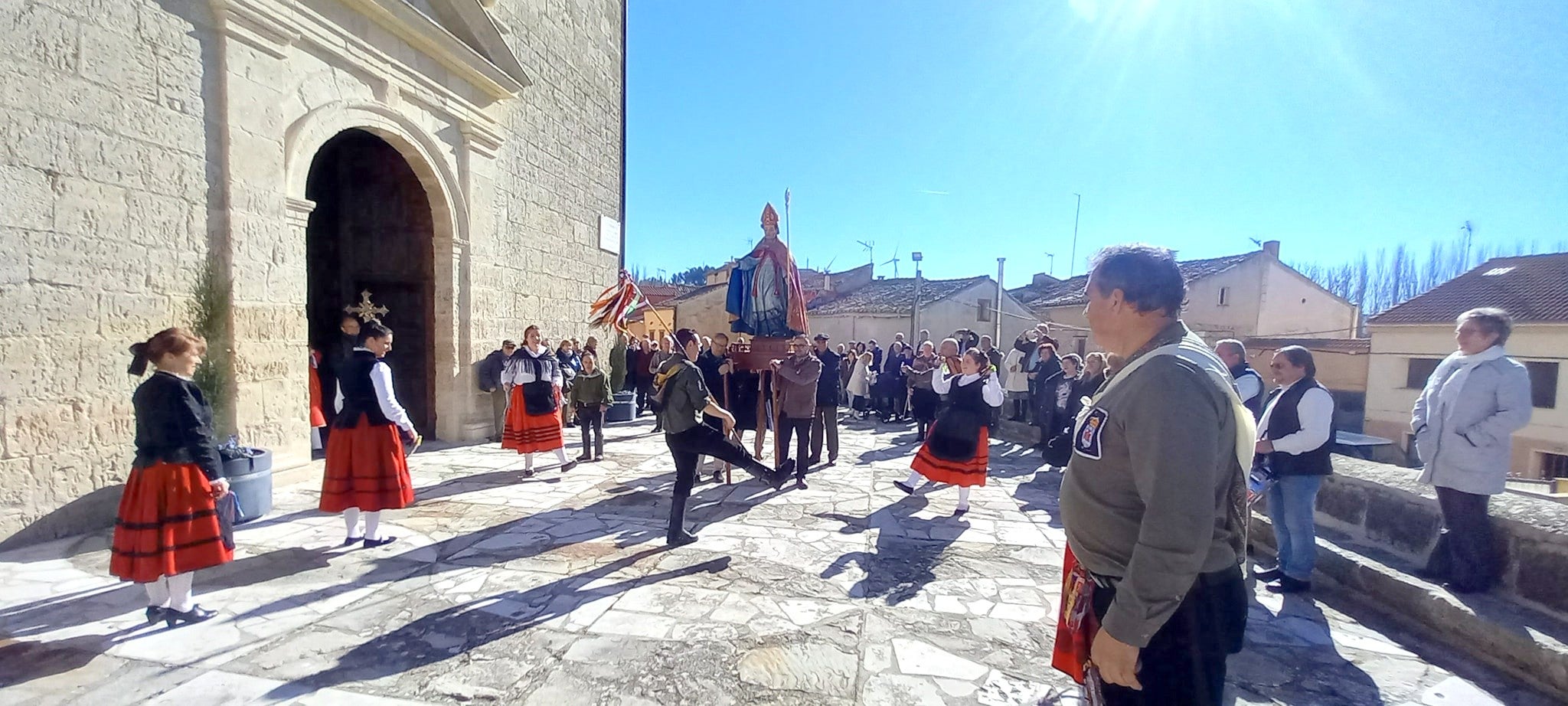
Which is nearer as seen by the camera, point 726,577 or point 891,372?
point 726,577

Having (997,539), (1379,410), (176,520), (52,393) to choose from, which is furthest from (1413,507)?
(1379,410)

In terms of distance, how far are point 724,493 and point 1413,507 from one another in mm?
5204

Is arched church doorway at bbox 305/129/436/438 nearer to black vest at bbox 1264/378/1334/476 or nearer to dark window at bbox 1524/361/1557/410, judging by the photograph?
black vest at bbox 1264/378/1334/476

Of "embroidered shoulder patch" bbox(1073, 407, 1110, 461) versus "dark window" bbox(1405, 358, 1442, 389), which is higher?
"embroidered shoulder patch" bbox(1073, 407, 1110, 461)

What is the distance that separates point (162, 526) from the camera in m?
3.19

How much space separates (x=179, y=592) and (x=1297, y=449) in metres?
6.36

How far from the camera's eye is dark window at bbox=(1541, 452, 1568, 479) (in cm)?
1499

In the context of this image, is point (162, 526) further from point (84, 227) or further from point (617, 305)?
point (617, 305)

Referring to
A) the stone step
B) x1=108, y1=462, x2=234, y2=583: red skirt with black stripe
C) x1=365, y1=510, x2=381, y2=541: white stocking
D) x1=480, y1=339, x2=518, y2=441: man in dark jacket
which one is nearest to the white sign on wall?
x1=480, y1=339, x2=518, y2=441: man in dark jacket

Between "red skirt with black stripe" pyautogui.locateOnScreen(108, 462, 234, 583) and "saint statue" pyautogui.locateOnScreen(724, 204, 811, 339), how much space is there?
4589mm

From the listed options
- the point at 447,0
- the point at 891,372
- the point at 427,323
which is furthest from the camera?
the point at 891,372

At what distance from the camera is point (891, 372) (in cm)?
1197

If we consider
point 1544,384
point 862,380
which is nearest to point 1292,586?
point 862,380

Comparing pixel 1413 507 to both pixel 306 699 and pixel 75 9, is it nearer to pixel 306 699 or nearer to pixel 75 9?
pixel 306 699
